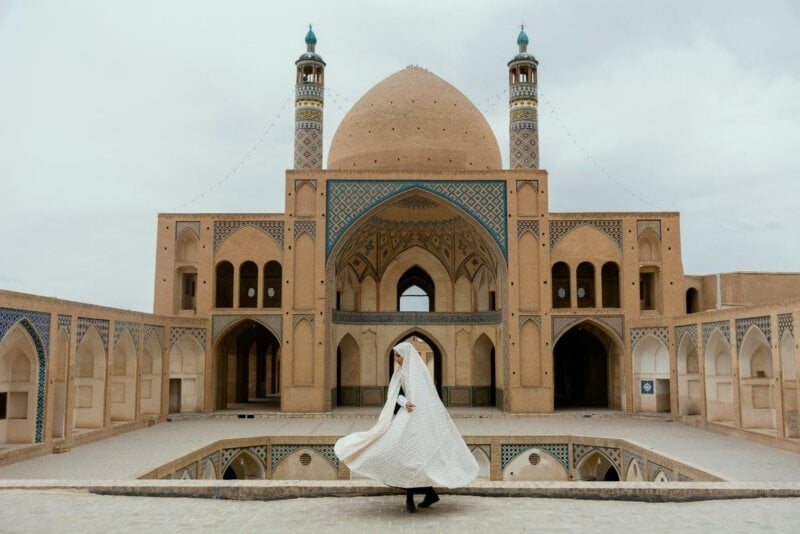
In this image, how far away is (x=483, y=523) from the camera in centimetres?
507

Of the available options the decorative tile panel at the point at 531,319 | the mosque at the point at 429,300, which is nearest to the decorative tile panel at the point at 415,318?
the mosque at the point at 429,300

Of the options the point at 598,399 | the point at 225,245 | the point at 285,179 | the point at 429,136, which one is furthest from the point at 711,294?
the point at 225,245

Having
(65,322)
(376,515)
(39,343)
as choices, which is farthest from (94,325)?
(376,515)

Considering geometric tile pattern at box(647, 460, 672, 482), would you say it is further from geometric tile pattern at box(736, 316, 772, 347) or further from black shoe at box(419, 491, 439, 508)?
black shoe at box(419, 491, 439, 508)

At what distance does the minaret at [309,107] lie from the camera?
1852cm

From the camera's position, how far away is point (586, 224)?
16.9 metres

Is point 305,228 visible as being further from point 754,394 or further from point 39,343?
point 754,394

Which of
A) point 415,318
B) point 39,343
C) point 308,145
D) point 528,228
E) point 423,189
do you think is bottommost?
point 39,343

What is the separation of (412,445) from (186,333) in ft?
40.3

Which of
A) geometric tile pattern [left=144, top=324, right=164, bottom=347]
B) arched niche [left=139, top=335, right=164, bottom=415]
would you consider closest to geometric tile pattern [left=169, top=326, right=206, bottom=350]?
geometric tile pattern [left=144, top=324, right=164, bottom=347]

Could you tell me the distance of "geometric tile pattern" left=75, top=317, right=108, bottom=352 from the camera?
11672 mm

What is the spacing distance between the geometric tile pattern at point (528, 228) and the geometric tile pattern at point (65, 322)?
31.9ft

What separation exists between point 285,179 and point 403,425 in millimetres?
12414

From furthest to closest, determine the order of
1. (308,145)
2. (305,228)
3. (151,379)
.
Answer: (308,145), (305,228), (151,379)
